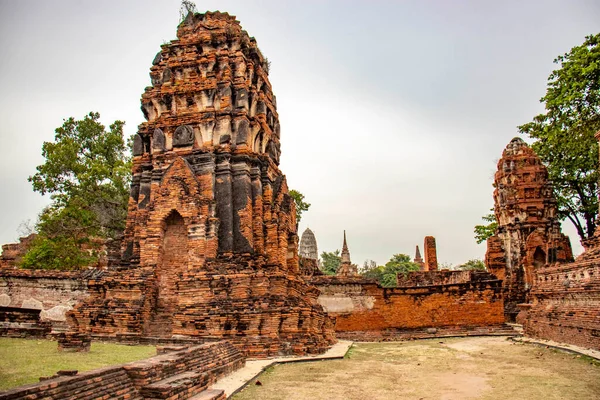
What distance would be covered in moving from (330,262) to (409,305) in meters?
52.5

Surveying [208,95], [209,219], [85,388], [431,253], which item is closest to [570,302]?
[209,219]

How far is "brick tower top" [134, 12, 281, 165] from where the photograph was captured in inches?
548

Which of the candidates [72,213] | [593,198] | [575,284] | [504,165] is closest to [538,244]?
[504,165]

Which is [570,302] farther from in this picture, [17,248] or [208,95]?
[17,248]

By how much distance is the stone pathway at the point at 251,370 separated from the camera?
292 inches

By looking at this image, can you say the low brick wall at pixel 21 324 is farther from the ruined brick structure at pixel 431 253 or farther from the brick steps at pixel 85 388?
the ruined brick structure at pixel 431 253

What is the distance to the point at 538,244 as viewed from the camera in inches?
878

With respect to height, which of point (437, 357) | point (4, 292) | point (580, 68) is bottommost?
point (437, 357)

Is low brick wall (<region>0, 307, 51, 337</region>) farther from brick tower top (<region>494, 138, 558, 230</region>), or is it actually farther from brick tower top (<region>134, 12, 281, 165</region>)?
brick tower top (<region>494, 138, 558, 230</region>)

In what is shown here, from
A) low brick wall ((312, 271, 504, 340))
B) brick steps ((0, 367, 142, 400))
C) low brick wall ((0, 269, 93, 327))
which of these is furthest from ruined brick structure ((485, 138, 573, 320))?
brick steps ((0, 367, 142, 400))

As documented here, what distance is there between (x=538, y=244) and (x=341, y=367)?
16154mm

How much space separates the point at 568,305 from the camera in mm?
13414

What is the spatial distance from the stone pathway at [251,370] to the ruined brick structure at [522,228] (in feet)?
43.0

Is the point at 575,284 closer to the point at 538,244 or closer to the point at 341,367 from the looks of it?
the point at 341,367
